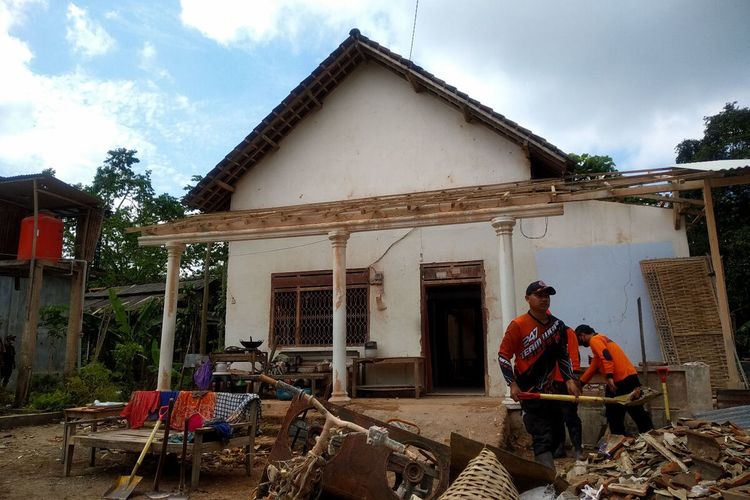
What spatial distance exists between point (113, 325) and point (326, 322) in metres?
7.42

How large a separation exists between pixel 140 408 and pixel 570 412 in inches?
201

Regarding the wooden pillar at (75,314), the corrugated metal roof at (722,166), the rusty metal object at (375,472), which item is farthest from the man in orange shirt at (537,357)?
the wooden pillar at (75,314)

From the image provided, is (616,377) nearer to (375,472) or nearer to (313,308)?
(375,472)

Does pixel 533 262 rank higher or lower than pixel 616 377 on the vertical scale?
higher

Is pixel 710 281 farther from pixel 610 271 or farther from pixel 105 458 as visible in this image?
pixel 105 458

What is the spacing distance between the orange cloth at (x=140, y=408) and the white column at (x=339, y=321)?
2.49 meters

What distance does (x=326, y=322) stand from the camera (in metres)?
9.89

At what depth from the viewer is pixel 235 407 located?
233 inches

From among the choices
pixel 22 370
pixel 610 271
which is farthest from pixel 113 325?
pixel 610 271

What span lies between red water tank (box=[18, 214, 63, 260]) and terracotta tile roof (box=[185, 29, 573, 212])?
259 cm

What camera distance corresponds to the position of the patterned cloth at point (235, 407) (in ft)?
19.1

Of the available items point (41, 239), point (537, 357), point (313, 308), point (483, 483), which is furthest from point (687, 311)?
point (41, 239)

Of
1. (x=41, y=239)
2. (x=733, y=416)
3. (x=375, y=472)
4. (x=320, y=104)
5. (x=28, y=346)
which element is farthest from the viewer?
(x=320, y=104)

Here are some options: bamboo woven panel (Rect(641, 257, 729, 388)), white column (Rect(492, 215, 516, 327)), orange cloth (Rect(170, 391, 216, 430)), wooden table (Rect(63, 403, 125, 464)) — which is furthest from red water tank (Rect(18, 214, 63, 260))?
bamboo woven panel (Rect(641, 257, 729, 388))
